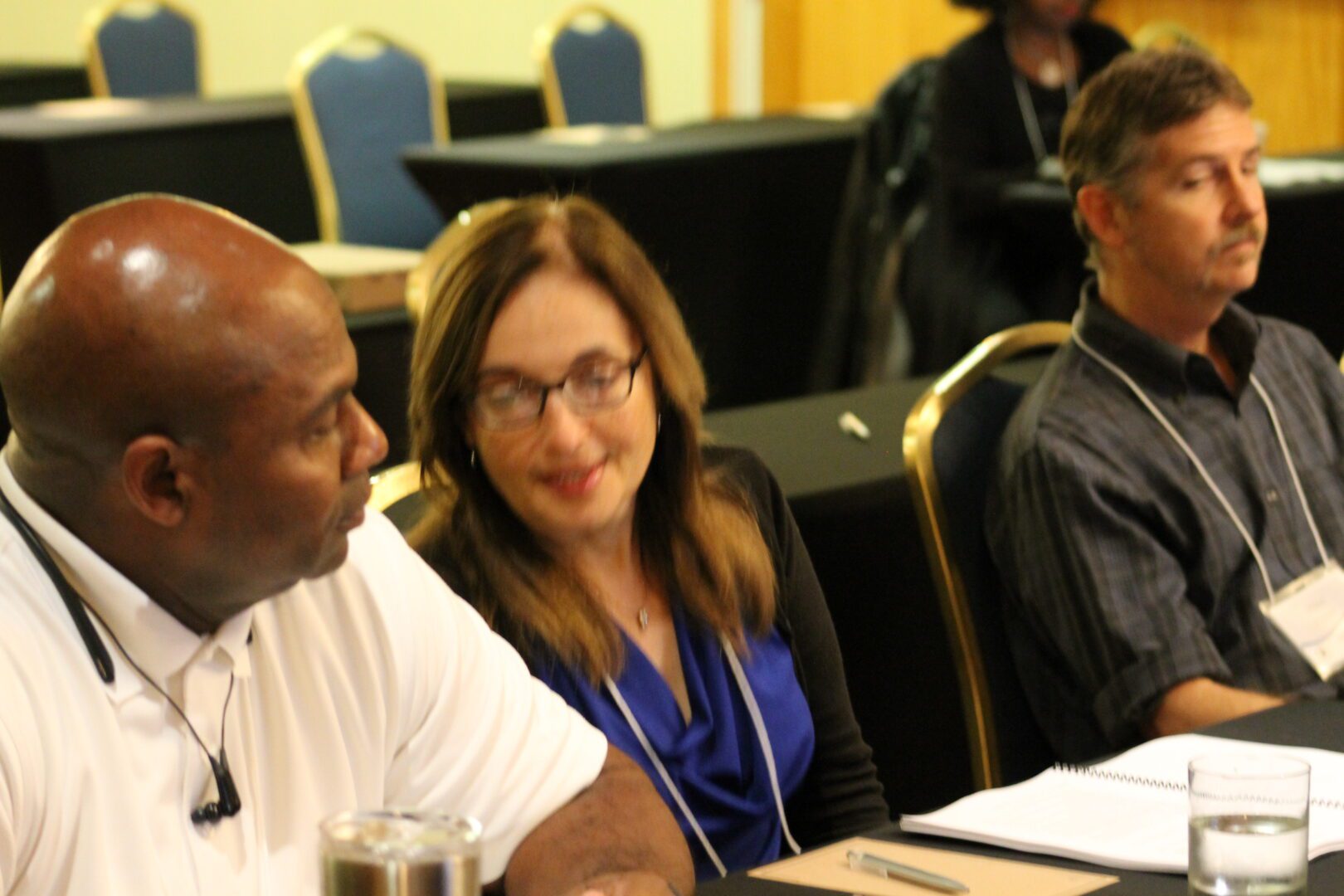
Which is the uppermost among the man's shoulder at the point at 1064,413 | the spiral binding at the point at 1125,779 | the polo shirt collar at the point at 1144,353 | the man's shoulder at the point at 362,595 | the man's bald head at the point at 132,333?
the man's bald head at the point at 132,333

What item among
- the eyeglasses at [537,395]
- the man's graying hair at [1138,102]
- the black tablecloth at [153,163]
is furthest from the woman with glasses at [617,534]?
the black tablecloth at [153,163]

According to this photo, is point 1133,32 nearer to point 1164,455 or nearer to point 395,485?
point 1164,455

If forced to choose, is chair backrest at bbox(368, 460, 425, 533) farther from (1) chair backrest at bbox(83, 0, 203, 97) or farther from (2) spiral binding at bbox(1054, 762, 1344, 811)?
(1) chair backrest at bbox(83, 0, 203, 97)

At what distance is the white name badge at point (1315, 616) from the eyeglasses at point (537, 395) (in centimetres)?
85

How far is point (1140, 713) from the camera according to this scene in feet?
6.64

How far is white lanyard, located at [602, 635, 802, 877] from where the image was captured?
1730mm

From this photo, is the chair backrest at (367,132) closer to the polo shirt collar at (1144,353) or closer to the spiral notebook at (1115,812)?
the polo shirt collar at (1144,353)

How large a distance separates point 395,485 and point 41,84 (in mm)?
6402

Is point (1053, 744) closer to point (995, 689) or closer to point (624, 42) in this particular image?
point (995, 689)

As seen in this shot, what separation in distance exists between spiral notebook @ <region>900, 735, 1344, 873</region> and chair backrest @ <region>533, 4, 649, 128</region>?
4.91 m

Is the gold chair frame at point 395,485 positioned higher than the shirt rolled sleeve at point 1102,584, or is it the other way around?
the gold chair frame at point 395,485

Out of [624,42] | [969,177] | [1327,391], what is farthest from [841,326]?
[1327,391]

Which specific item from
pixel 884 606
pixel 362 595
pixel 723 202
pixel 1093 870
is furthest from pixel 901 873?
pixel 723 202

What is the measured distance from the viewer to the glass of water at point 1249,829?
1234mm
